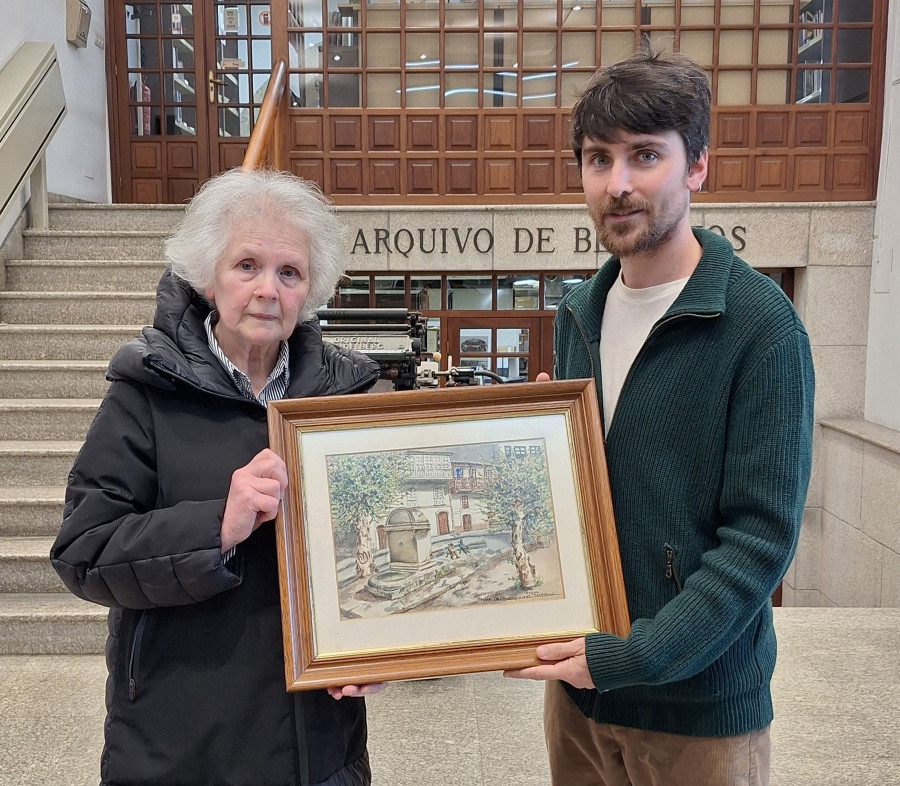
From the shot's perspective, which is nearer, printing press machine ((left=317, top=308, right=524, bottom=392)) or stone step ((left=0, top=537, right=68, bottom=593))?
printing press machine ((left=317, top=308, right=524, bottom=392))

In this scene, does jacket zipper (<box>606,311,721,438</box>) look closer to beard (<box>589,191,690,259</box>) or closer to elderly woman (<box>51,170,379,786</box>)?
beard (<box>589,191,690,259</box>)

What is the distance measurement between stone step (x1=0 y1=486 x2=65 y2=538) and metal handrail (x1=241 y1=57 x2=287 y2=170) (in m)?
1.85

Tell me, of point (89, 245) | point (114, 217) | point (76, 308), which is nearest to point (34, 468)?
point (76, 308)

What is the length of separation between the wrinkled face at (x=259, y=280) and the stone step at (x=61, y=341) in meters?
3.77

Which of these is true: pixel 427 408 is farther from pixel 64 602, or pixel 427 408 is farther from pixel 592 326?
pixel 64 602

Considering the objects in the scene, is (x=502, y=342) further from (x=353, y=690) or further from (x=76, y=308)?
(x=353, y=690)

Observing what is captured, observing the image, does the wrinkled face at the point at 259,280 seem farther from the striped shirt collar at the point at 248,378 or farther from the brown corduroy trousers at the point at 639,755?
the brown corduroy trousers at the point at 639,755

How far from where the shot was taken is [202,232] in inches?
54.7

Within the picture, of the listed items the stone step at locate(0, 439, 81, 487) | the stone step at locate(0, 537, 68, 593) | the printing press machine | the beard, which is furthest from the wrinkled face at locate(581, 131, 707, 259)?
the stone step at locate(0, 439, 81, 487)

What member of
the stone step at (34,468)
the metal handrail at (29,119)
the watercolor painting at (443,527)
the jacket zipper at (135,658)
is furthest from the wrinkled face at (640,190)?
the metal handrail at (29,119)

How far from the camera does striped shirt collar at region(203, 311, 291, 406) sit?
55.2 inches

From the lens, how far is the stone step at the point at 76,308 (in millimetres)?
5086

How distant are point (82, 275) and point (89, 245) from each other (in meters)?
0.41

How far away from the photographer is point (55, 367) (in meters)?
4.60
